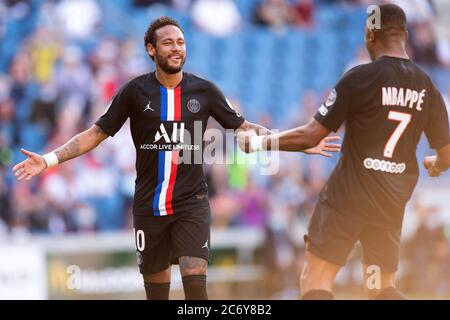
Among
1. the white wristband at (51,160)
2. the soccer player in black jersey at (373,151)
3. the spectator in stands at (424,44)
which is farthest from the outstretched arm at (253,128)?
the spectator in stands at (424,44)

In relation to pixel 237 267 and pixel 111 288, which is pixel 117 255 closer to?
pixel 111 288

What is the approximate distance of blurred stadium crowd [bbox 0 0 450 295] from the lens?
1364 centimetres

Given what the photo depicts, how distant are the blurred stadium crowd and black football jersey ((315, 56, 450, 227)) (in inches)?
314

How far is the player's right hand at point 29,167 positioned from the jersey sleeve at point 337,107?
2393mm

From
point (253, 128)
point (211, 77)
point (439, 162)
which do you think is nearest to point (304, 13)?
point (211, 77)

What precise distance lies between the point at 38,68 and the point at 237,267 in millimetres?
4651

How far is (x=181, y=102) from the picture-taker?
6902mm

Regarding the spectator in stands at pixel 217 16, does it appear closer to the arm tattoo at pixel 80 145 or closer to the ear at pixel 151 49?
the ear at pixel 151 49

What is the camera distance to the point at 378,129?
595cm

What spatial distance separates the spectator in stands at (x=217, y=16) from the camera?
1536cm
